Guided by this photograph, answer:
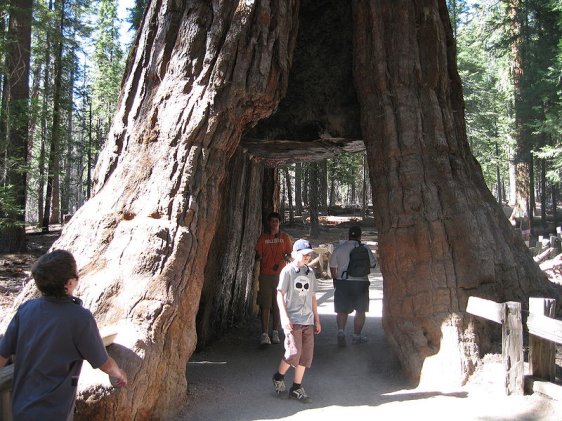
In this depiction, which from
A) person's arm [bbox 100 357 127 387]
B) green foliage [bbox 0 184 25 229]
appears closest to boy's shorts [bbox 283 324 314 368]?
person's arm [bbox 100 357 127 387]

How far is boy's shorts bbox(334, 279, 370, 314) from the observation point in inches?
306

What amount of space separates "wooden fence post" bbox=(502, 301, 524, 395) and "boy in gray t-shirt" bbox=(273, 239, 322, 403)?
2003mm

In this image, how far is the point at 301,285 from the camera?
18.2ft

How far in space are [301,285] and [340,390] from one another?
170cm

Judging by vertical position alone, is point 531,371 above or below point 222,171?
below

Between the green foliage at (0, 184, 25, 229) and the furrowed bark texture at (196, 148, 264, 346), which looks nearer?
the furrowed bark texture at (196, 148, 264, 346)

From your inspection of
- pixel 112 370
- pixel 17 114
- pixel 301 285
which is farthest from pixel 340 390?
pixel 17 114

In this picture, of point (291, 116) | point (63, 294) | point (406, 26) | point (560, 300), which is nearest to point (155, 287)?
point (63, 294)

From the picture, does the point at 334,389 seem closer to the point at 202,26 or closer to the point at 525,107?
the point at 202,26

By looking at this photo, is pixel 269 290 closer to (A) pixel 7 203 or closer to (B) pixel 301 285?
(B) pixel 301 285

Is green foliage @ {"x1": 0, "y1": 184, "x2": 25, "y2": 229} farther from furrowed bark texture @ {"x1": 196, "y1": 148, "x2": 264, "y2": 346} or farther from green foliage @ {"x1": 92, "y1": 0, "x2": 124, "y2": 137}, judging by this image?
green foliage @ {"x1": 92, "y1": 0, "x2": 124, "y2": 137}

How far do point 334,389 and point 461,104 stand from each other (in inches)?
192

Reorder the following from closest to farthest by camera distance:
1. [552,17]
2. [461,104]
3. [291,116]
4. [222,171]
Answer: [222,171] < [461,104] < [291,116] < [552,17]

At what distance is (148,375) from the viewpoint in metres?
4.76
